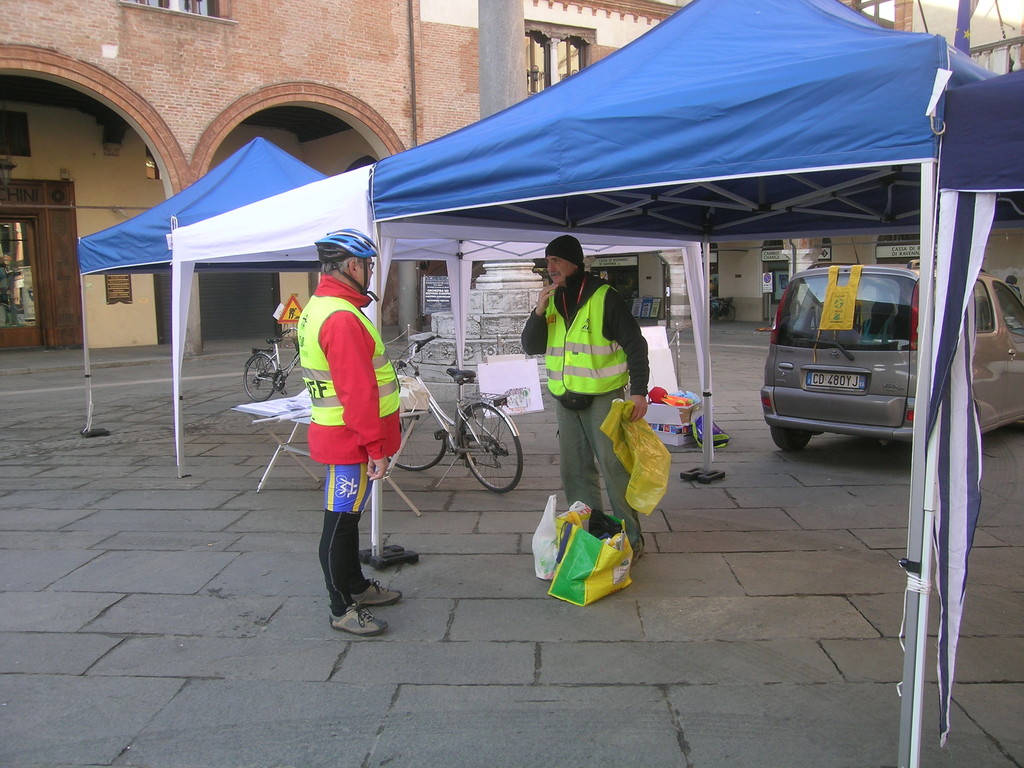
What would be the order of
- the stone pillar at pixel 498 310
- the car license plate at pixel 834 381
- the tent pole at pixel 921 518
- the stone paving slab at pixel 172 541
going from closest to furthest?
1. the tent pole at pixel 921 518
2. the stone paving slab at pixel 172 541
3. the car license plate at pixel 834 381
4. the stone pillar at pixel 498 310

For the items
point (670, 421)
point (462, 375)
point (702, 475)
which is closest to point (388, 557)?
point (462, 375)

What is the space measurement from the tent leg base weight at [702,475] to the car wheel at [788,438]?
45.8 inches

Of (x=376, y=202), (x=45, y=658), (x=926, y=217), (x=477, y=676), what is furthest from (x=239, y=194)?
(x=926, y=217)

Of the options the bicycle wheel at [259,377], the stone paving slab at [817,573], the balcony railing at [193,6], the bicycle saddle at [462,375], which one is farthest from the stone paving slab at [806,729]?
the balcony railing at [193,6]

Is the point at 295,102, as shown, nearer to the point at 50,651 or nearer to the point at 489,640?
the point at 50,651

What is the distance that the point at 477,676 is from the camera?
10.5 ft

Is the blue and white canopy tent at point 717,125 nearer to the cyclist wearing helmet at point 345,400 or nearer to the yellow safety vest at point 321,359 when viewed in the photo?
the cyclist wearing helmet at point 345,400

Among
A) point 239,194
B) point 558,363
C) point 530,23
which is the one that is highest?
point 530,23

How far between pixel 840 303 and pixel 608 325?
2.35 meters

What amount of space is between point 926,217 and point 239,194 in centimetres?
670

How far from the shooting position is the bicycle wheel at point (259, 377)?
11.7 m

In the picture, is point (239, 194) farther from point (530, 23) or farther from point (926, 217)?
point (530, 23)

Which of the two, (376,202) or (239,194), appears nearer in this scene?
(376,202)

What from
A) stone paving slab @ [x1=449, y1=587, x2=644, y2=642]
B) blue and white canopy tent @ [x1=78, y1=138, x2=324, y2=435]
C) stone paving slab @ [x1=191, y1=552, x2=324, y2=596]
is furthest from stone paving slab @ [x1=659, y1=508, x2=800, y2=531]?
blue and white canopy tent @ [x1=78, y1=138, x2=324, y2=435]
